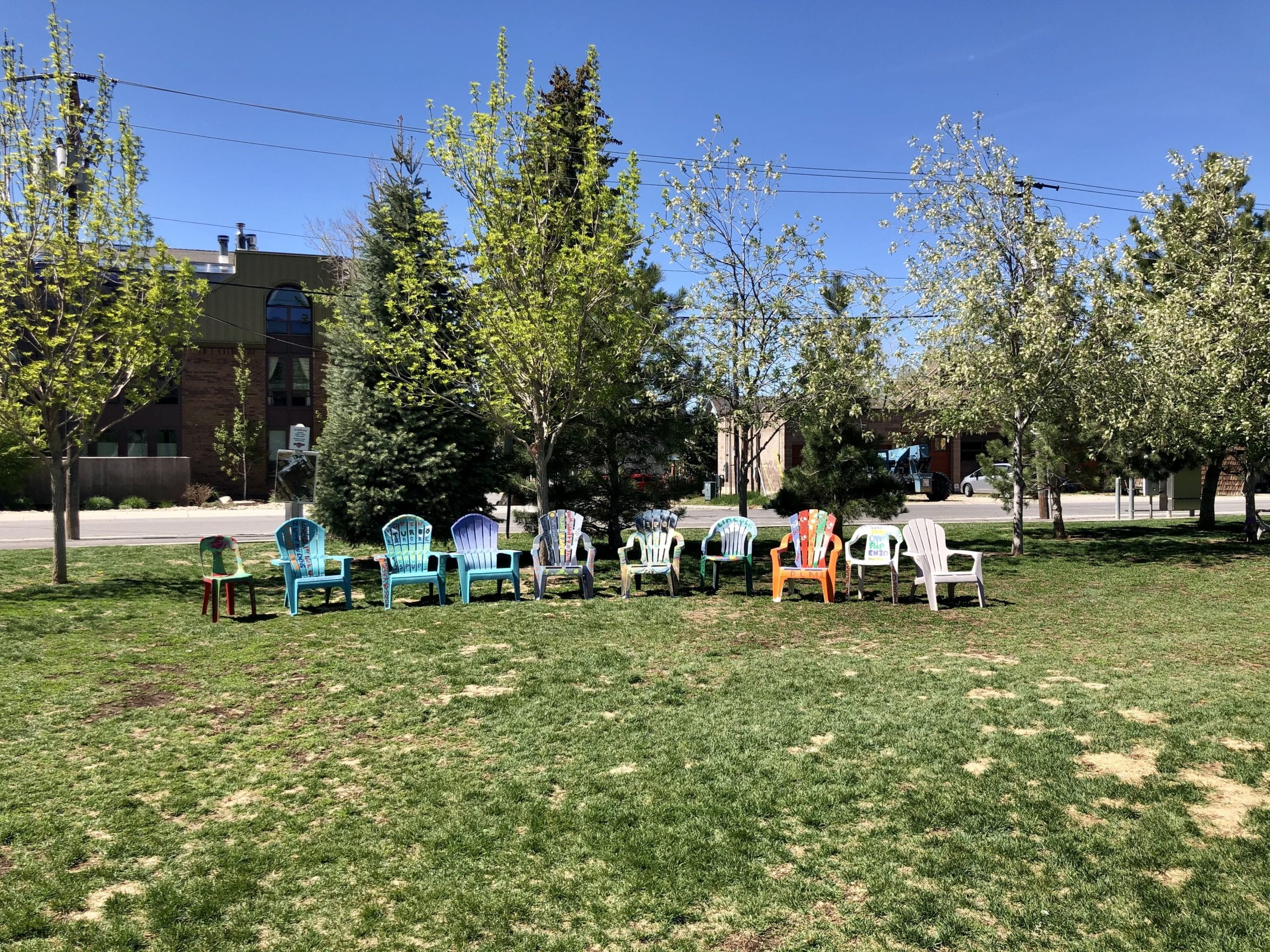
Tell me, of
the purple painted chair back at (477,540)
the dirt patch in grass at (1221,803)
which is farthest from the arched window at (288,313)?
the dirt patch in grass at (1221,803)

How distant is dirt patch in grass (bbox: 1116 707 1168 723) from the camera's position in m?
5.04

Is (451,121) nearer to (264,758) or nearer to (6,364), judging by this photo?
(6,364)

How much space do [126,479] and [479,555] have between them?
25830 millimetres

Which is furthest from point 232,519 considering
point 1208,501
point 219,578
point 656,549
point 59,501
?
point 1208,501

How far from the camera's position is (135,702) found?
5617mm

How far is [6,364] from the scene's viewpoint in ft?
33.7

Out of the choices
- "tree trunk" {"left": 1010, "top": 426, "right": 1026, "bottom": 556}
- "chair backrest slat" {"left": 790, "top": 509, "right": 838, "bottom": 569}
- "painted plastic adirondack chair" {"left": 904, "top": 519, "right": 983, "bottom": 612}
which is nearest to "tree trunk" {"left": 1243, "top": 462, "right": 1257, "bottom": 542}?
"tree trunk" {"left": 1010, "top": 426, "right": 1026, "bottom": 556}

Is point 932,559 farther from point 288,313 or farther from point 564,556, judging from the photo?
point 288,313

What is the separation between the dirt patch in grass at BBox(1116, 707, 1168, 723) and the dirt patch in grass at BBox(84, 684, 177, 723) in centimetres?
600

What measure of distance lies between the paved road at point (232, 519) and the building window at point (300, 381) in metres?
5.11

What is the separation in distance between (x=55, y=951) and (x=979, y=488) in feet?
126

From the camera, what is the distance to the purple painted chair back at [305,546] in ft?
30.0

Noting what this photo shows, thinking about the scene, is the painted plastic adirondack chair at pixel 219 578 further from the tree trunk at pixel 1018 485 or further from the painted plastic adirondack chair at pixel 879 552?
the tree trunk at pixel 1018 485

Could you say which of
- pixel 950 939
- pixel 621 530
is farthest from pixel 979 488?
pixel 950 939
